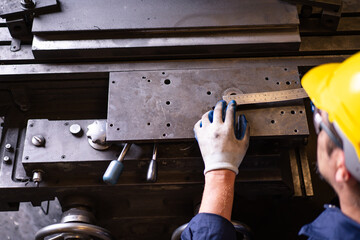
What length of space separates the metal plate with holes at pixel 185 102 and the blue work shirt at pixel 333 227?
35cm

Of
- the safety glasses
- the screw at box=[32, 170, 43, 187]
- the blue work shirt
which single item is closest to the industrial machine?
the screw at box=[32, 170, 43, 187]

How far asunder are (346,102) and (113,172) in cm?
76

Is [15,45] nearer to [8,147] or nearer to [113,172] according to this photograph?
[8,147]

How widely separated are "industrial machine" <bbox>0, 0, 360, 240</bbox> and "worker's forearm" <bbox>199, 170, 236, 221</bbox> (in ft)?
0.56

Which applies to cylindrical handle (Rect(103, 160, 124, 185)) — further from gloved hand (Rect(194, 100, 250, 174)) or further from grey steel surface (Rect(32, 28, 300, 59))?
grey steel surface (Rect(32, 28, 300, 59))

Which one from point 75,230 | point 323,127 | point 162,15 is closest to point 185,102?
point 162,15

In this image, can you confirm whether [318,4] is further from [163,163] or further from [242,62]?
[163,163]

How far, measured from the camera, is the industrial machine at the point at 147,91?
1.68 m

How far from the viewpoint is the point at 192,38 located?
72.5 inches

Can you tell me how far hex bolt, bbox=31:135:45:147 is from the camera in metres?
1.71

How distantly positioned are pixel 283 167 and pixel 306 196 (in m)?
0.14

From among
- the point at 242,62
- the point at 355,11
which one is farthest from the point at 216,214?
the point at 355,11

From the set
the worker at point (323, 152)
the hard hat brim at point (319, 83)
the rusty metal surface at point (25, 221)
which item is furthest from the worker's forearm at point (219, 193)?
the rusty metal surface at point (25, 221)

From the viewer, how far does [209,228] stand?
4.86 feet
